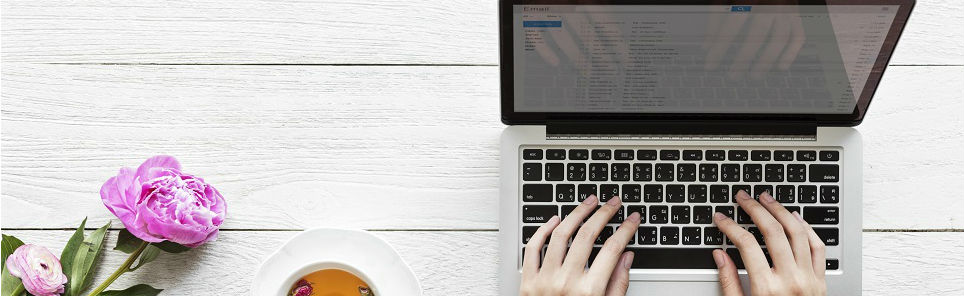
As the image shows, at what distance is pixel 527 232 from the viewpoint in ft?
2.21

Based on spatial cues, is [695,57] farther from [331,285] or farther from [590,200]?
[331,285]

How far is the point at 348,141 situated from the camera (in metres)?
0.73

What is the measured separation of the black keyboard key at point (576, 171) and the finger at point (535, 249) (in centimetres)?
5

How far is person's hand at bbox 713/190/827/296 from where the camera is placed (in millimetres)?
649

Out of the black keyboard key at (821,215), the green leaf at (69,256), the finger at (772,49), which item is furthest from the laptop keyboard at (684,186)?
the green leaf at (69,256)

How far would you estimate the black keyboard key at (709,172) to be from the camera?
2.19 ft

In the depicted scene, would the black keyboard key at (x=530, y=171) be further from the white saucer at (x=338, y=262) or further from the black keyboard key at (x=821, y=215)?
the black keyboard key at (x=821, y=215)

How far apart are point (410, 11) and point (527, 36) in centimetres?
21

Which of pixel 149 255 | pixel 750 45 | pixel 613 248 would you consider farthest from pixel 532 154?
pixel 149 255

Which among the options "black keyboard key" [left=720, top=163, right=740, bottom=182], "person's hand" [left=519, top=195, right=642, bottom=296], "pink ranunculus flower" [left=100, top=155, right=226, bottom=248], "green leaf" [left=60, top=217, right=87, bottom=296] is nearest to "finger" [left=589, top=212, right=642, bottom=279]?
"person's hand" [left=519, top=195, right=642, bottom=296]

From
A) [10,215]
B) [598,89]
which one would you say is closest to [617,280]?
[598,89]

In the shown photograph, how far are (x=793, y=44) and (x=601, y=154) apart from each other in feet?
0.67

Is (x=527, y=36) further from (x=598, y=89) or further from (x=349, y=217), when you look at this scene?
(x=349, y=217)

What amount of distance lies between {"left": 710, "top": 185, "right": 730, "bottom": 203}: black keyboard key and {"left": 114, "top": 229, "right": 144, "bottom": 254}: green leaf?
61 centimetres
